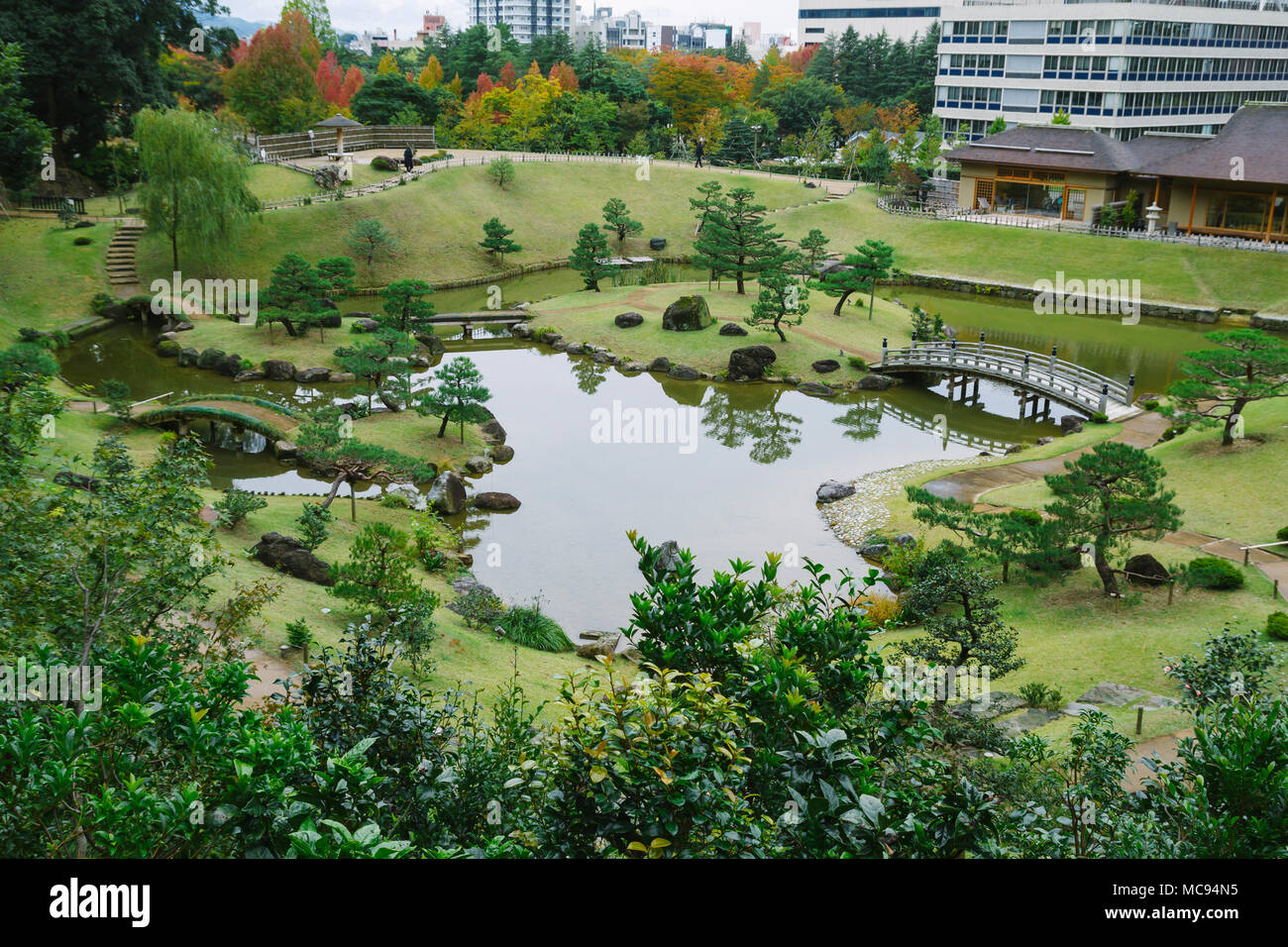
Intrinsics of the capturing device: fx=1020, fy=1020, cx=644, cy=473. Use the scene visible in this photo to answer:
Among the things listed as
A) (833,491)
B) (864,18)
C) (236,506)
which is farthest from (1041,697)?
(864,18)

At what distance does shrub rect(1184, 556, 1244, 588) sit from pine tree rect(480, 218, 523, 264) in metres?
34.5

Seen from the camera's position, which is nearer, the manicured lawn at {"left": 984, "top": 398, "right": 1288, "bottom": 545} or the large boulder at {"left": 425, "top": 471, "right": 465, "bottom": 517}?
the manicured lawn at {"left": 984, "top": 398, "right": 1288, "bottom": 545}

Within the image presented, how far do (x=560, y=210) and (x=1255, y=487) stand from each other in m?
37.9

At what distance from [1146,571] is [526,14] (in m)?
161

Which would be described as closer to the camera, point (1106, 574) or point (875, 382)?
point (1106, 574)

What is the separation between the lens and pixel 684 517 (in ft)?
72.6

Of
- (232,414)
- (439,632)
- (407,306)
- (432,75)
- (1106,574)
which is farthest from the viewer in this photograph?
(432,75)

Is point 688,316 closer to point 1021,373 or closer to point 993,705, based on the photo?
point 1021,373

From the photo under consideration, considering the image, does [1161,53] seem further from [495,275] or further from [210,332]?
[210,332]

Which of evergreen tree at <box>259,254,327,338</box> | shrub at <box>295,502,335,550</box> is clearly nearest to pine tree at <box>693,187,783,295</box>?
evergreen tree at <box>259,254,327,338</box>

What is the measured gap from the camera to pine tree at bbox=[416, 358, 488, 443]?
24.5m

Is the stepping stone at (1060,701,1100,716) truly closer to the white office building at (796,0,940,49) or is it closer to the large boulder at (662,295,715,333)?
the large boulder at (662,295,715,333)

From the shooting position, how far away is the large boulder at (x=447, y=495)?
22453 millimetres

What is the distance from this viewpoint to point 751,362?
106 ft
